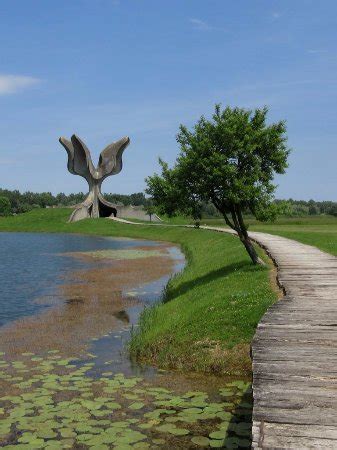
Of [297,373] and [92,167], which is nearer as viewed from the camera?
[297,373]

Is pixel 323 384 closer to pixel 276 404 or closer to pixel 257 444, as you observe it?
pixel 276 404

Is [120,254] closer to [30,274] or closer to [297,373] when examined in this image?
[30,274]

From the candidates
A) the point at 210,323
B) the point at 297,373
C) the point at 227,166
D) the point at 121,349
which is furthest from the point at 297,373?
the point at 227,166

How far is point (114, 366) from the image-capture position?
14484 millimetres

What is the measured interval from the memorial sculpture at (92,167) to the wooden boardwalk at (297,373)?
296ft

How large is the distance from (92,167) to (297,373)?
334 feet

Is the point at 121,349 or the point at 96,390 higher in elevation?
the point at 96,390

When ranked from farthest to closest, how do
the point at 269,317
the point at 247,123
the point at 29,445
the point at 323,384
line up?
1. the point at 247,123
2. the point at 269,317
3. the point at 29,445
4. the point at 323,384

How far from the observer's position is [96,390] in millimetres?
12188

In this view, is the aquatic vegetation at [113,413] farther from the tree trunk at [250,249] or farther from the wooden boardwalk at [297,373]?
the tree trunk at [250,249]

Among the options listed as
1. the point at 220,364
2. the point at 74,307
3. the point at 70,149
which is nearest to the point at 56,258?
the point at 74,307

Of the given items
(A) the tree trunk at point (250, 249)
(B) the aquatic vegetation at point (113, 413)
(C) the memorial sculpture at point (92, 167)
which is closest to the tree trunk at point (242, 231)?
(A) the tree trunk at point (250, 249)

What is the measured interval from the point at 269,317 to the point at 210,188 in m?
11.1

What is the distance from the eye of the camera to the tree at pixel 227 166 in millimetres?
21750
